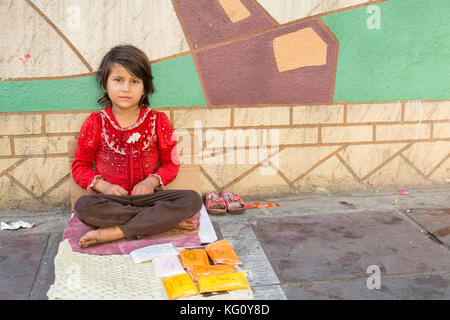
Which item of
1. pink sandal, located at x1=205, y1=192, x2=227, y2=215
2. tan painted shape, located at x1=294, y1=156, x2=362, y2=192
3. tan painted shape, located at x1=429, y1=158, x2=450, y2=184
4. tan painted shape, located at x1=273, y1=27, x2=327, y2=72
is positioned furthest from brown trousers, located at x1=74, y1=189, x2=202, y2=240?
tan painted shape, located at x1=429, y1=158, x2=450, y2=184

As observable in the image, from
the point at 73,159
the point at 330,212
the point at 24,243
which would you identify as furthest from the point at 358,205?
the point at 24,243

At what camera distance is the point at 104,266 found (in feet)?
6.98

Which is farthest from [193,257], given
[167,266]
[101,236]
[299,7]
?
[299,7]

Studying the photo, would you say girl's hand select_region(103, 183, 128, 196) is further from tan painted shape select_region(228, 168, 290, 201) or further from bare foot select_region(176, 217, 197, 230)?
tan painted shape select_region(228, 168, 290, 201)

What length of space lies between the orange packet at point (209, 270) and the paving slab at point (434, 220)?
1314mm

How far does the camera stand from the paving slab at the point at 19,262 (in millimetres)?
1981

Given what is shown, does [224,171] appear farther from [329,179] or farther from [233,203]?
[329,179]

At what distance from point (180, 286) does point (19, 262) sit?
0.96 metres

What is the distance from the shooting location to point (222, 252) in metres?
2.26

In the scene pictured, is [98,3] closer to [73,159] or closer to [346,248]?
[73,159]

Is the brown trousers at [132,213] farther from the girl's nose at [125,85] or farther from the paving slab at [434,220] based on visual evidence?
the paving slab at [434,220]

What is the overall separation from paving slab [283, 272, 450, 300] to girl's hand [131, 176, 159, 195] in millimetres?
1069

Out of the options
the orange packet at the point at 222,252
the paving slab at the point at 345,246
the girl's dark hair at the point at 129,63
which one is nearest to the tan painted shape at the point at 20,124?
the girl's dark hair at the point at 129,63

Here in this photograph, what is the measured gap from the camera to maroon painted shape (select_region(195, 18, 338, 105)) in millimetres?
2947
